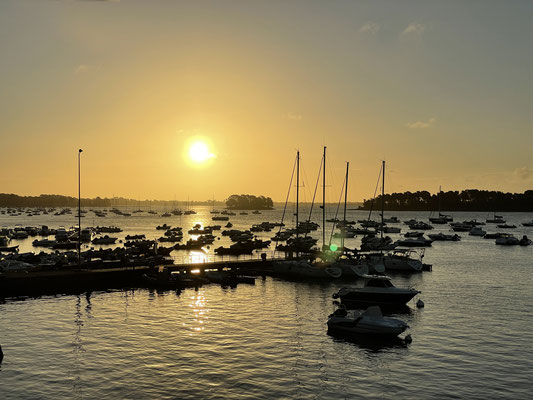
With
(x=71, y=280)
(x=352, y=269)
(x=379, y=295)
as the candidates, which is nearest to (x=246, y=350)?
(x=379, y=295)

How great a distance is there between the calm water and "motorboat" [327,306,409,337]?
1.43 m

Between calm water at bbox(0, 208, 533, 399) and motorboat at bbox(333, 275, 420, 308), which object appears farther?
motorboat at bbox(333, 275, 420, 308)

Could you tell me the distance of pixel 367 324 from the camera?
3975cm

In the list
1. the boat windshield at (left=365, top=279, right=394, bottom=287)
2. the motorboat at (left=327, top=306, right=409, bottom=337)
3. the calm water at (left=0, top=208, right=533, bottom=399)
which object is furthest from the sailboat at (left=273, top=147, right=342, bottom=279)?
the motorboat at (left=327, top=306, right=409, bottom=337)

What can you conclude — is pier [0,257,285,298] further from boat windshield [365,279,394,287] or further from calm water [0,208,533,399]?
boat windshield [365,279,394,287]

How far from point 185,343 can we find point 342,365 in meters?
12.4

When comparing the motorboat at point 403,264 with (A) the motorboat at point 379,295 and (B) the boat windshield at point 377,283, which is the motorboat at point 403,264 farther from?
(B) the boat windshield at point 377,283

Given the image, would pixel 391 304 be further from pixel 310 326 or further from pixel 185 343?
pixel 185 343

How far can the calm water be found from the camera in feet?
94.9

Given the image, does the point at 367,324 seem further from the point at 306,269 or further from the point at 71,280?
the point at 71,280

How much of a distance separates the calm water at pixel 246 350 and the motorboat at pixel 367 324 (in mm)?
1430

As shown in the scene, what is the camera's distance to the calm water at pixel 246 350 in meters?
28.9

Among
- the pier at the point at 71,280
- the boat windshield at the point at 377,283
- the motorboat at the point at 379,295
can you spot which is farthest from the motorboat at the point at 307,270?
the motorboat at the point at 379,295

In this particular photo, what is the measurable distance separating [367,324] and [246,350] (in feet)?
35.1
